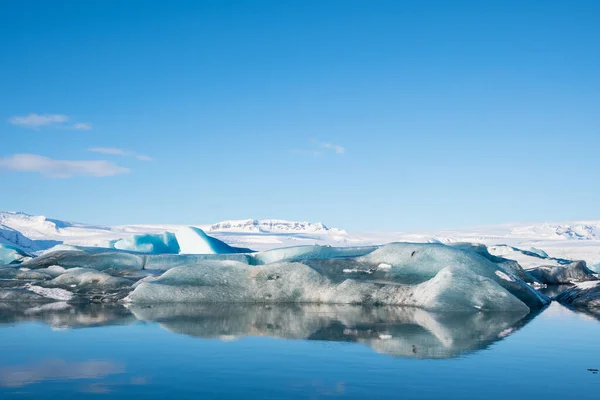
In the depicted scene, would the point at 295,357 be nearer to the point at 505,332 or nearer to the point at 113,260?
the point at 505,332

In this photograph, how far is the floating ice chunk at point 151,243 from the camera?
2791 centimetres

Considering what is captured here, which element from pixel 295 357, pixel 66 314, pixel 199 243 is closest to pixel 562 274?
pixel 199 243

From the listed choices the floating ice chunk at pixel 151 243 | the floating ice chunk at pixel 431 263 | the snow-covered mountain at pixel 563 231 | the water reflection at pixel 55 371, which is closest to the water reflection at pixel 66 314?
the water reflection at pixel 55 371

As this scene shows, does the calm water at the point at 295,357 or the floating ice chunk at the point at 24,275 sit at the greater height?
the floating ice chunk at the point at 24,275

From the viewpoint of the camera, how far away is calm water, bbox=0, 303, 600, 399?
3.98 m

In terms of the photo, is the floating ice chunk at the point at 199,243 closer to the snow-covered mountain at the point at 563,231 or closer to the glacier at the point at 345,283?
the glacier at the point at 345,283

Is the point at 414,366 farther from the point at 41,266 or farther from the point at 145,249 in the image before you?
the point at 145,249

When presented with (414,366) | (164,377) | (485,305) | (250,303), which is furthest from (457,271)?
(164,377)

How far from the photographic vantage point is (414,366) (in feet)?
15.6

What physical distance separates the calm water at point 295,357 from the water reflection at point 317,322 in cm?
2

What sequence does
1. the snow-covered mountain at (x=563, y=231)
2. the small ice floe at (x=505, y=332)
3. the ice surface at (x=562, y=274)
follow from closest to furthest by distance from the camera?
the small ice floe at (x=505, y=332) < the ice surface at (x=562, y=274) < the snow-covered mountain at (x=563, y=231)

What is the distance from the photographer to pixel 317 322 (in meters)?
8.25

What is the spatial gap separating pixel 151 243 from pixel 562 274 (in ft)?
61.8

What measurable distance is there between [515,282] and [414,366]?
802 centimetres
